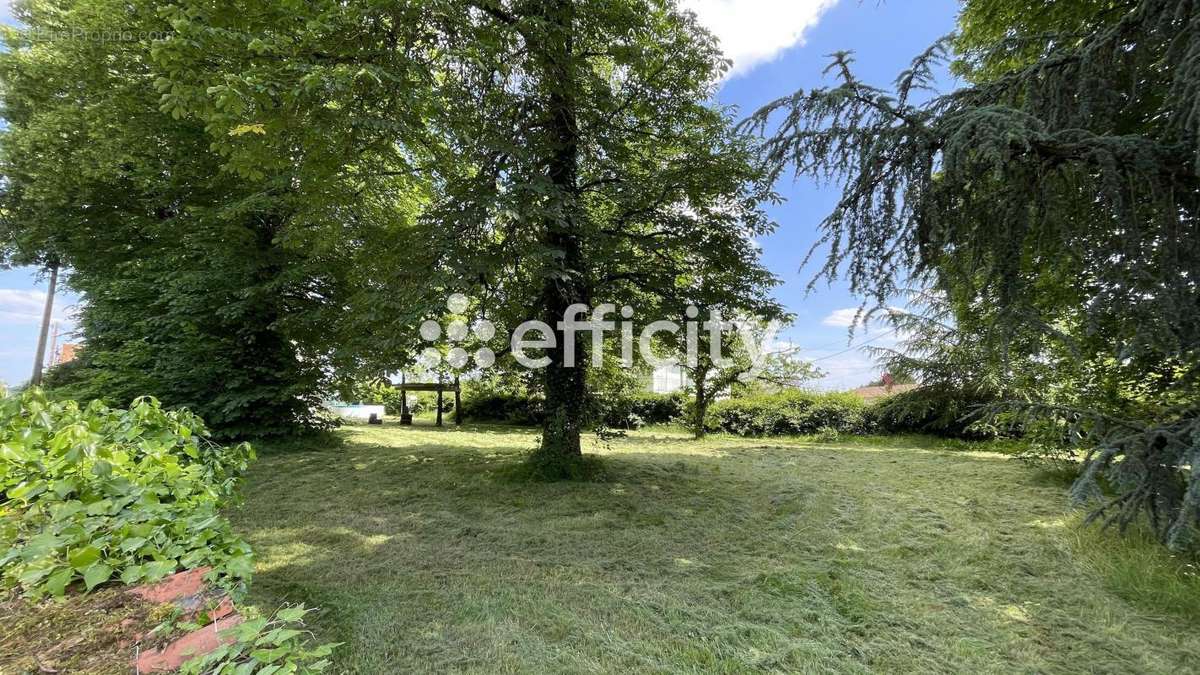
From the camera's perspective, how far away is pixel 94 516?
1.38 m

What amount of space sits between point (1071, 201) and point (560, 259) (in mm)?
3498

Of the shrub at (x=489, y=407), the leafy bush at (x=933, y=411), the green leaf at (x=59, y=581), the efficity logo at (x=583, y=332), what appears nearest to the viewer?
the green leaf at (x=59, y=581)

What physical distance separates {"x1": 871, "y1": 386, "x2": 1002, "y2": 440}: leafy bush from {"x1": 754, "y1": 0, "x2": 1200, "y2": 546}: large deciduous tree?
310 inches

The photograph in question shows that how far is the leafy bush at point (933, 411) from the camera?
33.9 ft

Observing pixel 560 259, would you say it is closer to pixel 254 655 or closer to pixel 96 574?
pixel 96 574

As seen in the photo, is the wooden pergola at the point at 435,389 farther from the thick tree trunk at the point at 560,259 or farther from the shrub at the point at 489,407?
the thick tree trunk at the point at 560,259

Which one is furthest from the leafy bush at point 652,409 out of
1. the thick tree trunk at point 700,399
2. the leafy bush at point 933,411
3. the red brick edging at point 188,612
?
the red brick edging at point 188,612

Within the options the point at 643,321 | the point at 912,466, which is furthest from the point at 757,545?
the point at 912,466

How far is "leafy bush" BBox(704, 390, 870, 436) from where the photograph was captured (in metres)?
12.2

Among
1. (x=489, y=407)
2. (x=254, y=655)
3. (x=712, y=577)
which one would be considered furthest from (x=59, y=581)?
(x=489, y=407)

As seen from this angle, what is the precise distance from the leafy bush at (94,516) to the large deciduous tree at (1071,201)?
3.31m

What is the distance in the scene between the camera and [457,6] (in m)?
4.32

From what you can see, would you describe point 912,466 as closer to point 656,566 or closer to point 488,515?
point 656,566

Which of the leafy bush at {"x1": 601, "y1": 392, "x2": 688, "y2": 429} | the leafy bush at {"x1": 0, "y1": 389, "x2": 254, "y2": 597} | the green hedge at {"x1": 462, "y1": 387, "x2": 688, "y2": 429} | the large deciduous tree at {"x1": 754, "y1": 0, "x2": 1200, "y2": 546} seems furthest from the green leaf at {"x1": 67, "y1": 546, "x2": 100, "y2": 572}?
the leafy bush at {"x1": 601, "y1": 392, "x2": 688, "y2": 429}
